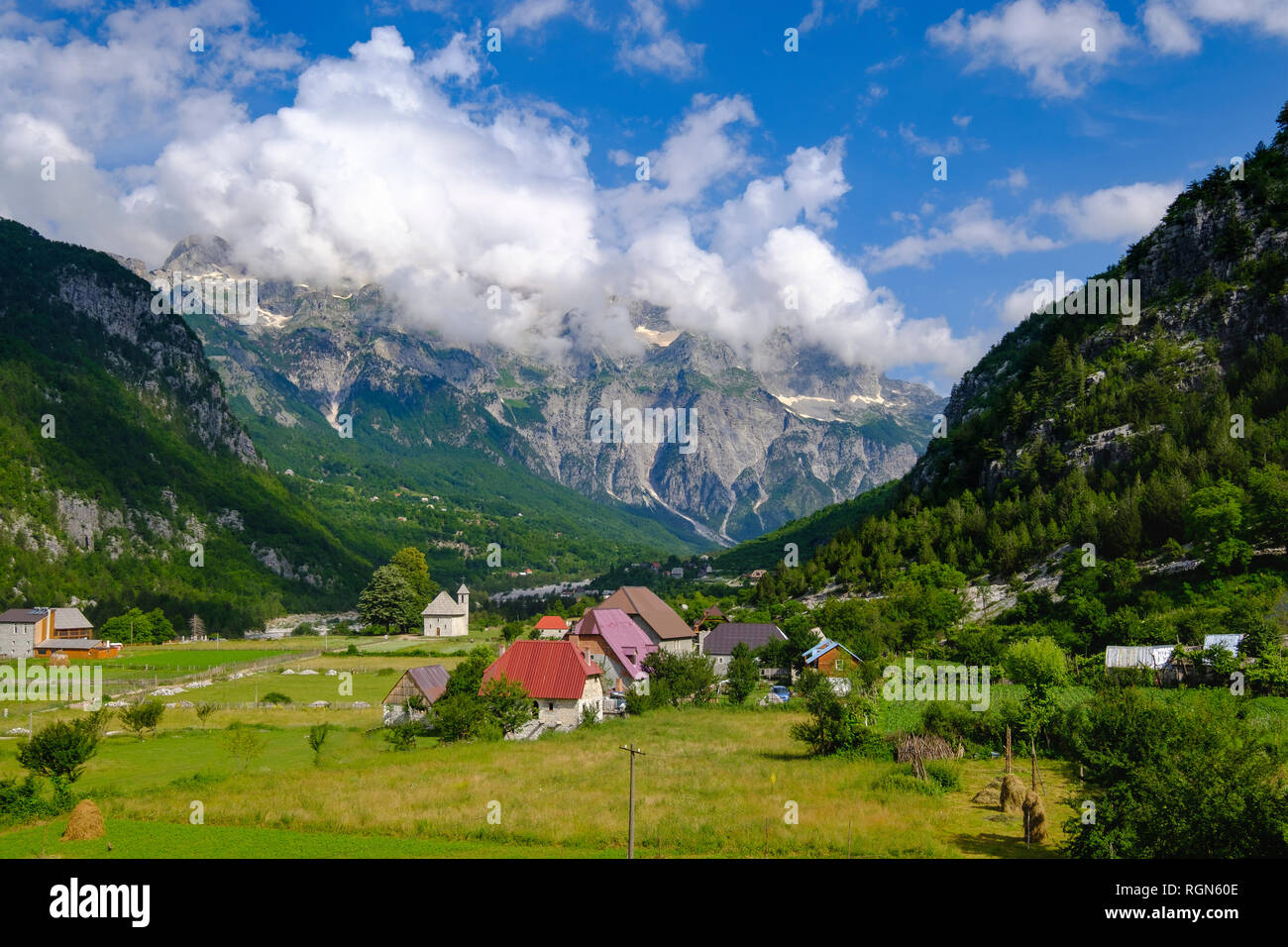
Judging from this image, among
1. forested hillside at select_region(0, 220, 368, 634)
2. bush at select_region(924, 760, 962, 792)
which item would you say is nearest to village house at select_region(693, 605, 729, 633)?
bush at select_region(924, 760, 962, 792)

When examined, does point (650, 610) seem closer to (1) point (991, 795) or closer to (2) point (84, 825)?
(1) point (991, 795)

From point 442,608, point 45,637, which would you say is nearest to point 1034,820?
point 442,608

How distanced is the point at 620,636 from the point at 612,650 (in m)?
3.76

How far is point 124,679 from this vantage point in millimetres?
80062

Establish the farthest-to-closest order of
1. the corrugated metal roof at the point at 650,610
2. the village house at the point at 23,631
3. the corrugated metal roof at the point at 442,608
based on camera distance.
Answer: the corrugated metal roof at the point at 442,608, the village house at the point at 23,631, the corrugated metal roof at the point at 650,610

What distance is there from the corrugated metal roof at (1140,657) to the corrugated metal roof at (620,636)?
35.9m

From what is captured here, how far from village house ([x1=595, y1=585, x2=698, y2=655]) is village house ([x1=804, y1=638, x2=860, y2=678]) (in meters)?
15.1

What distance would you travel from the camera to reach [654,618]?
90.8 meters

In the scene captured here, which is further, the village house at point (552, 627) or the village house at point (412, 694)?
the village house at point (552, 627)

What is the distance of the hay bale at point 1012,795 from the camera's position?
1282 inches

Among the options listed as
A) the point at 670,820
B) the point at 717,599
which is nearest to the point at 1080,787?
the point at 670,820

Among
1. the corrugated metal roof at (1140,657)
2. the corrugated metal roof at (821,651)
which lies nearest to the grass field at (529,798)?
the corrugated metal roof at (1140,657)

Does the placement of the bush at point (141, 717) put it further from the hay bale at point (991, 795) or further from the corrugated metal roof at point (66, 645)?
the corrugated metal roof at point (66, 645)

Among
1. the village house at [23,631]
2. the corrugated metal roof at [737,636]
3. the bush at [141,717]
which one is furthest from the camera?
the village house at [23,631]
